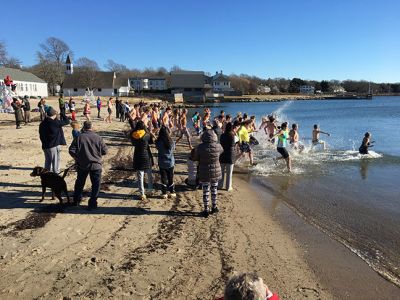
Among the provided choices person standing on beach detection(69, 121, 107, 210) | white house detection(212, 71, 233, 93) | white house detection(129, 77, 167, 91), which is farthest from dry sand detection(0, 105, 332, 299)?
white house detection(212, 71, 233, 93)

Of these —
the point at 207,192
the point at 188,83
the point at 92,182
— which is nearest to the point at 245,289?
the point at 207,192

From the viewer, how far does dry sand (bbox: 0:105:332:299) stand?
14.9 feet

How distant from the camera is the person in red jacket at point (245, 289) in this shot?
6.89ft

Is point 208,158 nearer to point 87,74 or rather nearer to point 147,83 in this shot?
point 87,74

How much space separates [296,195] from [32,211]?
21.3ft

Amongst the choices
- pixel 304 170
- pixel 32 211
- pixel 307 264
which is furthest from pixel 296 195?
pixel 32 211

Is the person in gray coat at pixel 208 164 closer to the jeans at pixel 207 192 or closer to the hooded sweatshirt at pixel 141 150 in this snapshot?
the jeans at pixel 207 192

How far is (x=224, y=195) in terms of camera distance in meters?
8.84

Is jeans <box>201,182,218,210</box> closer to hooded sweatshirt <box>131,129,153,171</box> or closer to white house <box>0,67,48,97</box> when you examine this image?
hooded sweatshirt <box>131,129,153,171</box>

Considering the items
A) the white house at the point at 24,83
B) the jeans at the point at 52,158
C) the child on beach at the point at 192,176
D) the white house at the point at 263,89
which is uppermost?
the white house at the point at 263,89

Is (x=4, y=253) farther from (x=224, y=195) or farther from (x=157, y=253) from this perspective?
(x=224, y=195)

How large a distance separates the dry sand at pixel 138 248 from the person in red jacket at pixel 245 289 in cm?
243

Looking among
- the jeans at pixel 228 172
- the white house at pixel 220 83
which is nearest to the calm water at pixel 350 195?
the jeans at pixel 228 172

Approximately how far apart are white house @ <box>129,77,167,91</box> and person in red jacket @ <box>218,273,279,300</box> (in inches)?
4711
